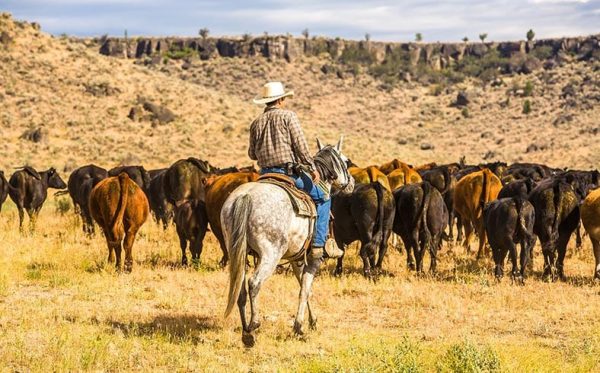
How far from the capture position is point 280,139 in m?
8.86

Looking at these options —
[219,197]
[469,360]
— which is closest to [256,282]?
[469,360]

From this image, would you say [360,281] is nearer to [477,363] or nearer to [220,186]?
[220,186]

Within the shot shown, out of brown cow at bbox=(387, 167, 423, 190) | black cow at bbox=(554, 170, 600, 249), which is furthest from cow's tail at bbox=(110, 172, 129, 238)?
black cow at bbox=(554, 170, 600, 249)

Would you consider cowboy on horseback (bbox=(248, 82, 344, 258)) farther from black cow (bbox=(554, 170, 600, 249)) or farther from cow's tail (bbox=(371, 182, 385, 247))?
black cow (bbox=(554, 170, 600, 249))

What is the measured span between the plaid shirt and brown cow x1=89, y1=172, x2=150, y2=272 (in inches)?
179

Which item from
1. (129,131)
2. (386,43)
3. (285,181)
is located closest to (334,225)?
(285,181)

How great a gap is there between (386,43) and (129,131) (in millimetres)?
76182

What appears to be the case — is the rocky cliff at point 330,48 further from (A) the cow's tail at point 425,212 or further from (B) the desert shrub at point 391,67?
(A) the cow's tail at point 425,212

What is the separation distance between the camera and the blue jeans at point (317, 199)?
889 cm

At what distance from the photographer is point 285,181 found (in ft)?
28.4

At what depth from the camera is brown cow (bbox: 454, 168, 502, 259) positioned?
1641 cm

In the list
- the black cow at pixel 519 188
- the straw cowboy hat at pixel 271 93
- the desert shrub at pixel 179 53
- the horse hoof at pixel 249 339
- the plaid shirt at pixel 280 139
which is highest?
the desert shrub at pixel 179 53

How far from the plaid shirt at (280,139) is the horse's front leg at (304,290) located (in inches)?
48.7

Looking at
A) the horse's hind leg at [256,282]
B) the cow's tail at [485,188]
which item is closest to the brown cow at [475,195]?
the cow's tail at [485,188]
